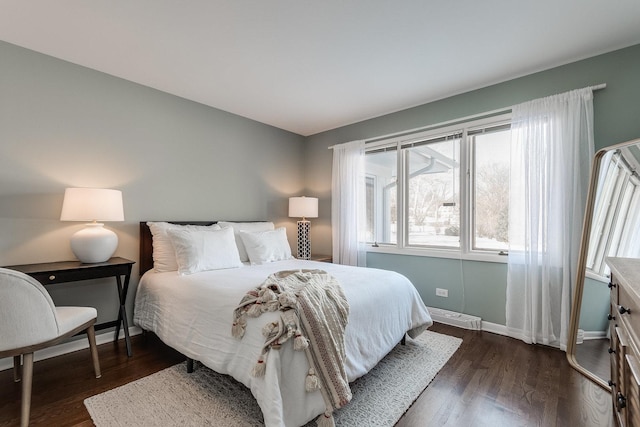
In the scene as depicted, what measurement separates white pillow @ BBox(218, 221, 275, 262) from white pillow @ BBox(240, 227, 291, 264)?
0.30ft

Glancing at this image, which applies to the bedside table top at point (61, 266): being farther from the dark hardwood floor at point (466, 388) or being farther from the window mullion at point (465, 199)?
the window mullion at point (465, 199)

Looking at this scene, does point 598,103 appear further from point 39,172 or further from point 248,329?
point 39,172

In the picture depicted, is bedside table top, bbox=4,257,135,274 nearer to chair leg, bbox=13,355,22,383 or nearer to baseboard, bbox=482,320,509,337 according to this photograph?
chair leg, bbox=13,355,22,383

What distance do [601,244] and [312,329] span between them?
2.25 metres

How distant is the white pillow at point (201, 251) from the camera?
2.59 meters

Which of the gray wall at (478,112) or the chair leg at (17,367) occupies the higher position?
the gray wall at (478,112)

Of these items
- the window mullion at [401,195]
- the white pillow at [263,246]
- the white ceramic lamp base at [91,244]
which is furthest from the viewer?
the window mullion at [401,195]

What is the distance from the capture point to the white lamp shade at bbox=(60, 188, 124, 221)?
88.4 inches

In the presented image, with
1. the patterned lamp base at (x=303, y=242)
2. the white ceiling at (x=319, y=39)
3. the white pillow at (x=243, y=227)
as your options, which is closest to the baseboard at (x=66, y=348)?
the white pillow at (x=243, y=227)

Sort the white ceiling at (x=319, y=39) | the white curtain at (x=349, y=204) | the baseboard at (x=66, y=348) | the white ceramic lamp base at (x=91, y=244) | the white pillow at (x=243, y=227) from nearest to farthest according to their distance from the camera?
the white ceiling at (x=319, y=39)
the baseboard at (x=66, y=348)
the white ceramic lamp base at (x=91, y=244)
the white pillow at (x=243, y=227)
the white curtain at (x=349, y=204)

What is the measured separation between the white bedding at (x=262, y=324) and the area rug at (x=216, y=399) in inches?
7.5

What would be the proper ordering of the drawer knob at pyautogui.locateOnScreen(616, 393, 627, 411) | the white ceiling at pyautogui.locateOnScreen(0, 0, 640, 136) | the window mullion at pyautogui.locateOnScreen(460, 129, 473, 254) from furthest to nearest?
the window mullion at pyautogui.locateOnScreen(460, 129, 473, 254)
the white ceiling at pyautogui.locateOnScreen(0, 0, 640, 136)
the drawer knob at pyautogui.locateOnScreen(616, 393, 627, 411)

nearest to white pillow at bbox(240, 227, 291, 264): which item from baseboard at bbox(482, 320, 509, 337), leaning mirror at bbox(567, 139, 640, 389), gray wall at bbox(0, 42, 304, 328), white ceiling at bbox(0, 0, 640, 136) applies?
gray wall at bbox(0, 42, 304, 328)

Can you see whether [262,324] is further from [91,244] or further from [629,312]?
[91,244]
